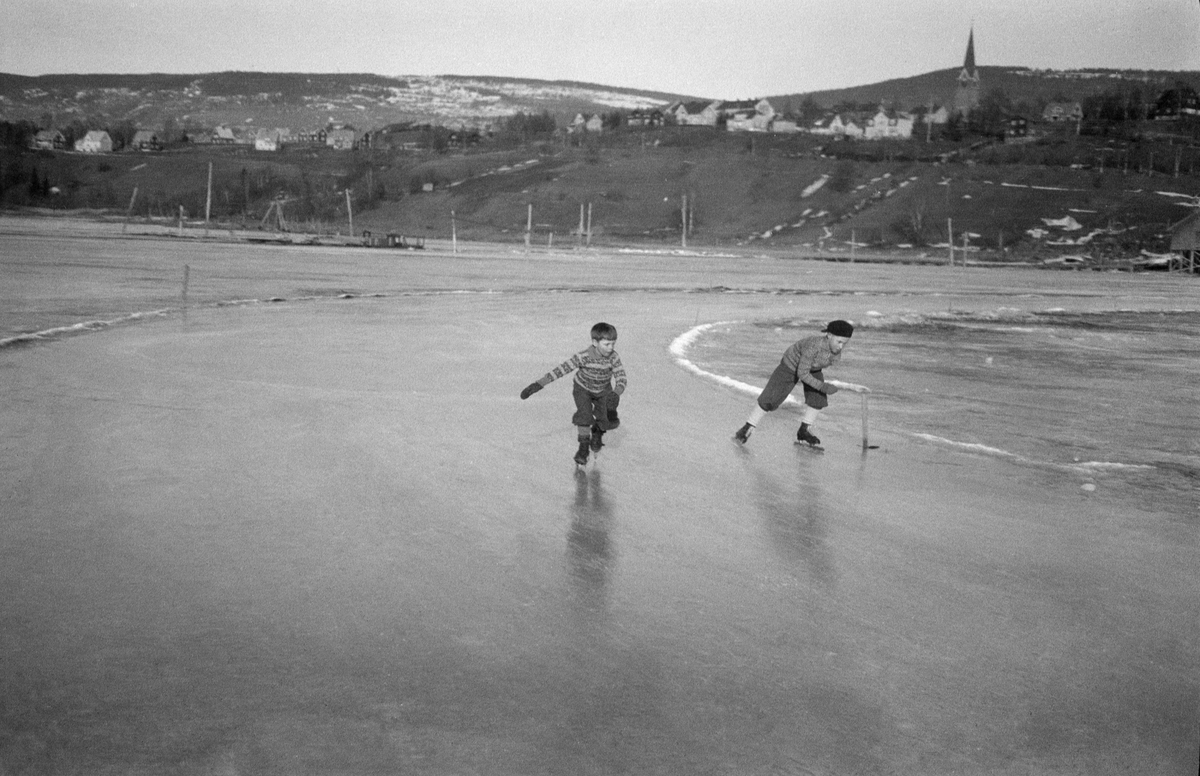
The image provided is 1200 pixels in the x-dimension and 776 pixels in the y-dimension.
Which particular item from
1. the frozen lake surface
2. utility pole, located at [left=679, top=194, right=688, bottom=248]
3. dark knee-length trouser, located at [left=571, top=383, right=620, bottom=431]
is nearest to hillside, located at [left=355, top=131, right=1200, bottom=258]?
utility pole, located at [left=679, top=194, right=688, bottom=248]

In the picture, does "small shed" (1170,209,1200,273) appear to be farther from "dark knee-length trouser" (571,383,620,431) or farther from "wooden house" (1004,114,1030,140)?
"wooden house" (1004,114,1030,140)

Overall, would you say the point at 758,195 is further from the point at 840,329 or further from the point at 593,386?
the point at 593,386

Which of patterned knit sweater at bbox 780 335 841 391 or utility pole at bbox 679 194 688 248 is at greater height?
utility pole at bbox 679 194 688 248

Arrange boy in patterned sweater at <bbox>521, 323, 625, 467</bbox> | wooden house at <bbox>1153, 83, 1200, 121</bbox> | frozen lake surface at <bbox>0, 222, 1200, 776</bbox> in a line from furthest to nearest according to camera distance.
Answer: wooden house at <bbox>1153, 83, 1200, 121</bbox> < boy in patterned sweater at <bbox>521, 323, 625, 467</bbox> < frozen lake surface at <bbox>0, 222, 1200, 776</bbox>

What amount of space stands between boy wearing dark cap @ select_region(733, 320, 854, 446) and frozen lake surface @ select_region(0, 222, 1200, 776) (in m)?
0.33

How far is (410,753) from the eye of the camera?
464cm

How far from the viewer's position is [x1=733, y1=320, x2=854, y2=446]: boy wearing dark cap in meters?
12.2

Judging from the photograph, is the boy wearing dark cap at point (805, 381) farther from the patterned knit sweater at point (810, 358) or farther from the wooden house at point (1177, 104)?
the wooden house at point (1177, 104)

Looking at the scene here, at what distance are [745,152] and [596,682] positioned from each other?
592ft

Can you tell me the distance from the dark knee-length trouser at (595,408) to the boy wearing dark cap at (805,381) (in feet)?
6.85

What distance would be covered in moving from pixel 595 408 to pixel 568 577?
3668mm

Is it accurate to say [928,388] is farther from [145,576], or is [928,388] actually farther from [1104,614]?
[145,576]

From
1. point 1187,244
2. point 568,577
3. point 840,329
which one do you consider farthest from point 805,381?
point 1187,244

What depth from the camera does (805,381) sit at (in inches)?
478
